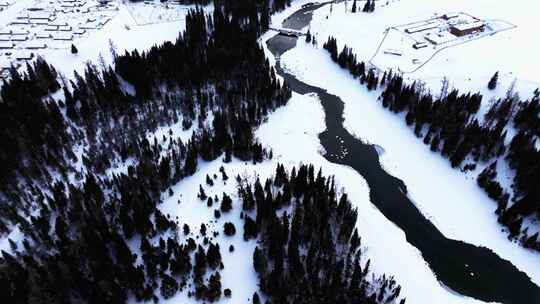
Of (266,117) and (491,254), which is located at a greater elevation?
(266,117)

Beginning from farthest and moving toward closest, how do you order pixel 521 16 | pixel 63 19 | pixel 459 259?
1. pixel 63 19
2. pixel 521 16
3. pixel 459 259

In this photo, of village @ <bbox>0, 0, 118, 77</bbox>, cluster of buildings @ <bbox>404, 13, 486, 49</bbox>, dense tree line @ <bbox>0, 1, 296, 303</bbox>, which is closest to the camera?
dense tree line @ <bbox>0, 1, 296, 303</bbox>

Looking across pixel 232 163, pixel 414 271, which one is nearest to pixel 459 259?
pixel 414 271

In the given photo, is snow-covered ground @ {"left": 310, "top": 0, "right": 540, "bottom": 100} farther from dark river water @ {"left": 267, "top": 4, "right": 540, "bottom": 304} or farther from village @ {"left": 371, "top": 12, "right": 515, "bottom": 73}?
dark river water @ {"left": 267, "top": 4, "right": 540, "bottom": 304}

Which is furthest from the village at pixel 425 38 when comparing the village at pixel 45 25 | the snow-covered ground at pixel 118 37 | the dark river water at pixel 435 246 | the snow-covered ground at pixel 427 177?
the village at pixel 45 25

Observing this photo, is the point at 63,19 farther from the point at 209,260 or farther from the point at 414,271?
the point at 414,271


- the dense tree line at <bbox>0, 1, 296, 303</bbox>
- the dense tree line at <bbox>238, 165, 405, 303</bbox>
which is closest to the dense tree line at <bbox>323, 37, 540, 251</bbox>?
the dense tree line at <bbox>238, 165, 405, 303</bbox>

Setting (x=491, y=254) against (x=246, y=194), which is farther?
(x=246, y=194)
